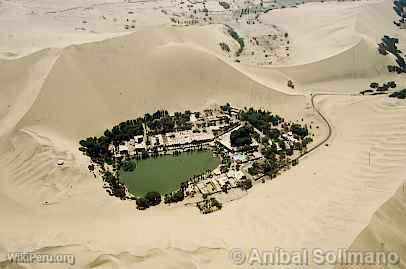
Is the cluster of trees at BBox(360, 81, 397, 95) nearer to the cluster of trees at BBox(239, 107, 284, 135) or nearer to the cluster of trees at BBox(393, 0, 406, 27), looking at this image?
the cluster of trees at BBox(239, 107, 284, 135)

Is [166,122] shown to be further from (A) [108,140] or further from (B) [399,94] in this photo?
(B) [399,94]

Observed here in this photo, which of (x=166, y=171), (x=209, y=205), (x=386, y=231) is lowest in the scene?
(x=209, y=205)

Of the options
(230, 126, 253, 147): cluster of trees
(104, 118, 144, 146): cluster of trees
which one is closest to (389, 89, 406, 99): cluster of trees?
(230, 126, 253, 147): cluster of trees

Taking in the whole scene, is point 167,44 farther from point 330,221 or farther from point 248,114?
point 330,221

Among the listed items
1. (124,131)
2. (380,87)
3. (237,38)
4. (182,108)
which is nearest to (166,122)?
(182,108)

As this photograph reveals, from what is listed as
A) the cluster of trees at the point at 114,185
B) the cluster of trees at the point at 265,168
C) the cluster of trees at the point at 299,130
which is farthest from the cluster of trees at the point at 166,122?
the cluster of trees at the point at 299,130

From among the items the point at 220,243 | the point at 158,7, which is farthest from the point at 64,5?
the point at 220,243

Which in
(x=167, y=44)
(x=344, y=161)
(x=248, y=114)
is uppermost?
(x=167, y=44)
